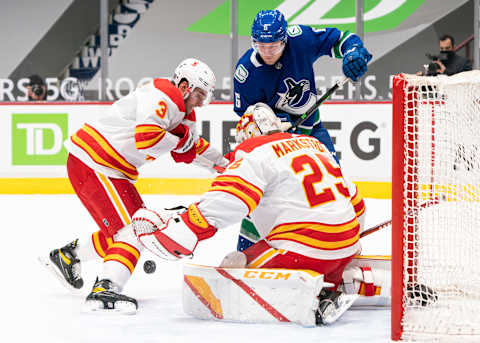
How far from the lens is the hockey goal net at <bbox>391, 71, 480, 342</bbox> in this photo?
2.07 metres

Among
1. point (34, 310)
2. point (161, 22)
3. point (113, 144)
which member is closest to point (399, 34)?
point (161, 22)

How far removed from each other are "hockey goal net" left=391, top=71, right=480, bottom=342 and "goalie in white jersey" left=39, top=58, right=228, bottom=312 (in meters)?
0.91

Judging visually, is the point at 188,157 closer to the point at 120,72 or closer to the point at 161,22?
the point at 120,72

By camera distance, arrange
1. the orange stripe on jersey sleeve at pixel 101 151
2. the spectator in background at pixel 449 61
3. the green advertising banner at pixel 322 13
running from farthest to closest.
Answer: the green advertising banner at pixel 322 13, the spectator in background at pixel 449 61, the orange stripe on jersey sleeve at pixel 101 151

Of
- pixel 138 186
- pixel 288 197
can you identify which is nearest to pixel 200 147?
pixel 288 197

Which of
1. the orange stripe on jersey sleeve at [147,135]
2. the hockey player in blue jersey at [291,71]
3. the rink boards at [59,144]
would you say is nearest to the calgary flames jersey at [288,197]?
the orange stripe on jersey sleeve at [147,135]

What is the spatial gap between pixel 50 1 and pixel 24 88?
131 cm

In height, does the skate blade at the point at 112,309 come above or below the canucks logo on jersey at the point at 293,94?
below

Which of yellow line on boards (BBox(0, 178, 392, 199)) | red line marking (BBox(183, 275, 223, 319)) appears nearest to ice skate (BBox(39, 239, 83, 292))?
red line marking (BBox(183, 275, 223, 319))

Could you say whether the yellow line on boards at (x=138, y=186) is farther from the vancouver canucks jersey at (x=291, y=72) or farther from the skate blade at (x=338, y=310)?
the skate blade at (x=338, y=310)

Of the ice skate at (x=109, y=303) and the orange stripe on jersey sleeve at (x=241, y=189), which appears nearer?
the orange stripe on jersey sleeve at (x=241, y=189)

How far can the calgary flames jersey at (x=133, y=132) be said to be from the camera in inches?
106

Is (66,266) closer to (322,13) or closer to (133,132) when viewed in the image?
(133,132)

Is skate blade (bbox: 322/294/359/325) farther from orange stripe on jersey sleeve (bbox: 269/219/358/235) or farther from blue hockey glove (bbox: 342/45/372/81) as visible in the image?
blue hockey glove (bbox: 342/45/372/81)
